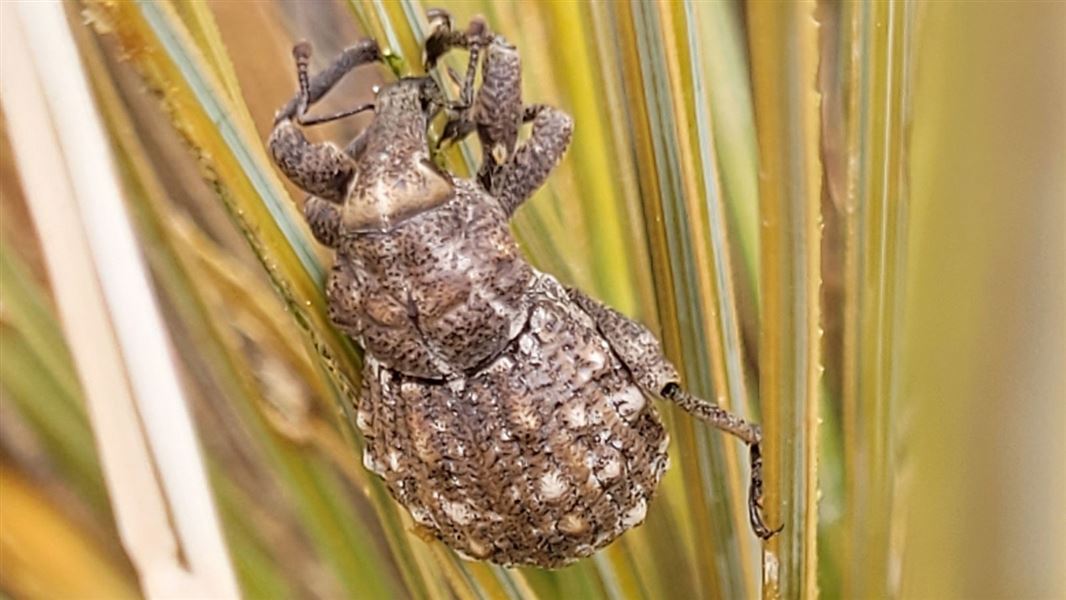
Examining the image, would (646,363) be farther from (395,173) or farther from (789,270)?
(395,173)

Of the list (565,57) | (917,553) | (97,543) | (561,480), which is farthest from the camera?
(917,553)

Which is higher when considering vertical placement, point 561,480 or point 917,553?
point 561,480

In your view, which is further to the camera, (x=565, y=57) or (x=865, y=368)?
(x=865, y=368)

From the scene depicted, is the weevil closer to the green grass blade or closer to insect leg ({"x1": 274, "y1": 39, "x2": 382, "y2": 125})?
insect leg ({"x1": 274, "y1": 39, "x2": 382, "y2": 125})

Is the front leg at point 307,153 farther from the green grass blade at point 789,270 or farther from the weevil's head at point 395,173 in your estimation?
the green grass blade at point 789,270

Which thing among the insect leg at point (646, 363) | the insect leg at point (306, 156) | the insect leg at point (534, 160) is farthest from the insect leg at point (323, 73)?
the insect leg at point (646, 363)

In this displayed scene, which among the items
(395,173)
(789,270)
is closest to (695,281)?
(789,270)

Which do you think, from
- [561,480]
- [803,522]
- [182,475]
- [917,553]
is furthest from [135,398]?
[917,553]

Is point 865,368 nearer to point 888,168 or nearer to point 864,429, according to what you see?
point 864,429

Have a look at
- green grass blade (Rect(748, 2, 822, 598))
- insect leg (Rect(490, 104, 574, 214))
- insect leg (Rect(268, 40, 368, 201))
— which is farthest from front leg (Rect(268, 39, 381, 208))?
green grass blade (Rect(748, 2, 822, 598))
